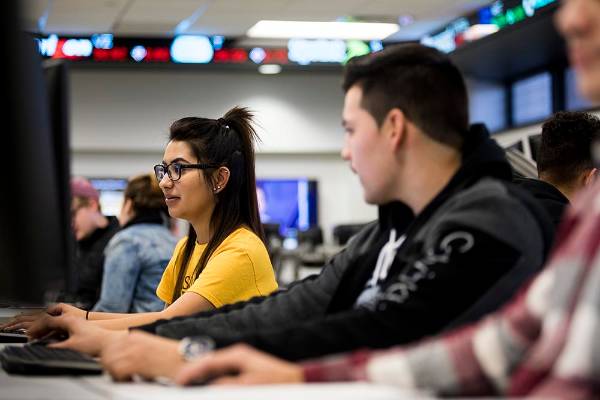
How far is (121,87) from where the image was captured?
406 inches

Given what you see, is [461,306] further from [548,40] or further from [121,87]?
[121,87]

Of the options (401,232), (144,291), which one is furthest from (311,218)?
(401,232)

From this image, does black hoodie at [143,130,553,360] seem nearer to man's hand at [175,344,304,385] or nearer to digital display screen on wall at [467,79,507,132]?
man's hand at [175,344,304,385]

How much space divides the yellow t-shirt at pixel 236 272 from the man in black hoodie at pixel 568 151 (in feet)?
3.20

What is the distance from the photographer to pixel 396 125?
4.85 ft

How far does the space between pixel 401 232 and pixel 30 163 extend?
0.69 metres

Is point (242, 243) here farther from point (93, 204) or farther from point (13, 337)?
point (93, 204)

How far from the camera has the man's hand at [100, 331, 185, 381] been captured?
52.4 inches

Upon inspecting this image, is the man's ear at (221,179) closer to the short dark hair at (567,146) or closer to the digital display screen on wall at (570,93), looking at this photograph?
the short dark hair at (567,146)

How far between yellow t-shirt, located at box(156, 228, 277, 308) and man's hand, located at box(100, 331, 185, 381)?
3.04ft

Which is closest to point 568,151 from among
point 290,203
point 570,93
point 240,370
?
point 240,370

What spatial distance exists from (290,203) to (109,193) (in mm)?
2160

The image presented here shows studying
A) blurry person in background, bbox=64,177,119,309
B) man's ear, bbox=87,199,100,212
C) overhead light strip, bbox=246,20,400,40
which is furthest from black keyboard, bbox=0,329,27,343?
overhead light strip, bbox=246,20,400,40

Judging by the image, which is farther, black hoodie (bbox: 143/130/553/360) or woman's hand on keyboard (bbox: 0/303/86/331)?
woman's hand on keyboard (bbox: 0/303/86/331)
